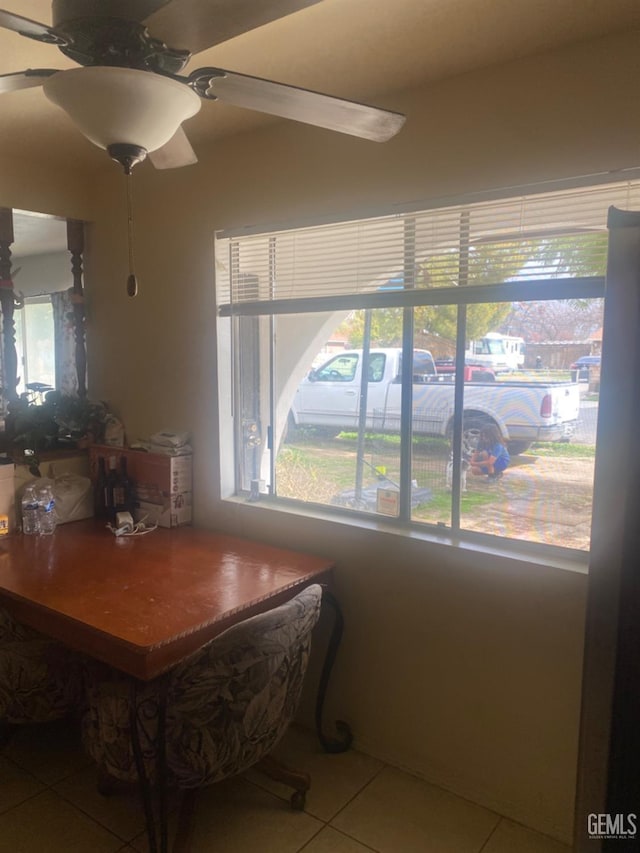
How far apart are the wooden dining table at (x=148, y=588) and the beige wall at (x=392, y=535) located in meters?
0.19

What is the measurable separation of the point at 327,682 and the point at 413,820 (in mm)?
529

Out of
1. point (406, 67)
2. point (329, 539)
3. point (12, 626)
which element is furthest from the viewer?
point (329, 539)

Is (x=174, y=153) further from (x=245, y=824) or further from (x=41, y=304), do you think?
(x=41, y=304)

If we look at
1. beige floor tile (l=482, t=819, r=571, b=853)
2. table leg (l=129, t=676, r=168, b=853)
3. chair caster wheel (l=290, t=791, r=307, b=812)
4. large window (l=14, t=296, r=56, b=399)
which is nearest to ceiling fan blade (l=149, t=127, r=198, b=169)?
table leg (l=129, t=676, r=168, b=853)

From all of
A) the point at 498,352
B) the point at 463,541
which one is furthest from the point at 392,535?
the point at 498,352

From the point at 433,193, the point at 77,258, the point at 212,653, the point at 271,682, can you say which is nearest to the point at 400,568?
the point at 271,682

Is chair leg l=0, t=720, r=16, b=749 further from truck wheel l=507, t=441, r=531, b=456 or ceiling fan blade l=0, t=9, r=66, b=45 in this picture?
ceiling fan blade l=0, t=9, r=66, b=45

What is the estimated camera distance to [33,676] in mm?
1956

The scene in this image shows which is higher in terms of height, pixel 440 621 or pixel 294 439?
pixel 294 439

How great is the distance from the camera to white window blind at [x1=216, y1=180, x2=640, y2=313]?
5.64ft

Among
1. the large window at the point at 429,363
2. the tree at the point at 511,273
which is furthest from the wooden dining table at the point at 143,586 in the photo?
the tree at the point at 511,273

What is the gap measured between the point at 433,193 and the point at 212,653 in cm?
155

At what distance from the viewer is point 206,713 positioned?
5.31 ft

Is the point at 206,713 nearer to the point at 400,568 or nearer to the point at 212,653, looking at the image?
the point at 212,653
